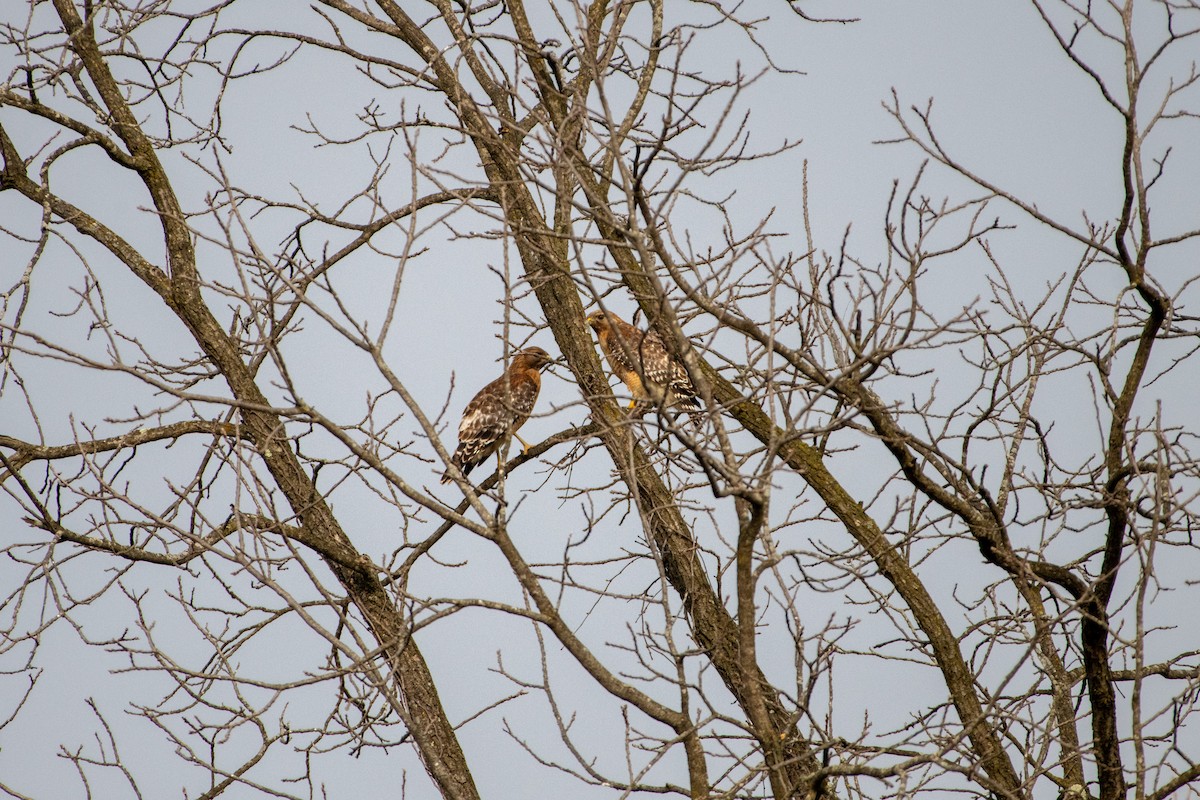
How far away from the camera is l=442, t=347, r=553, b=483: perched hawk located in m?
7.46

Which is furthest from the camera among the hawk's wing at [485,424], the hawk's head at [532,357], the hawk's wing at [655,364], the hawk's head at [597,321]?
the hawk's head at [532,357]

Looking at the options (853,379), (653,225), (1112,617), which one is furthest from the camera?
(1112,617)

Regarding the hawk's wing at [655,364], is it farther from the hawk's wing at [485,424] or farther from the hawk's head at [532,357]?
the hawk's wing at [485,424]

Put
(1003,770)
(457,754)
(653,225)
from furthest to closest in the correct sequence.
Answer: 1. (457,754)
2. (1003,770)
3. (653,225)

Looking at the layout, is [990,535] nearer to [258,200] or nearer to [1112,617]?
[1112,617]

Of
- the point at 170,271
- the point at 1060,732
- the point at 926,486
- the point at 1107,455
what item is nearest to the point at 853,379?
the point at 926,486

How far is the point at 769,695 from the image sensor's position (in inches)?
233

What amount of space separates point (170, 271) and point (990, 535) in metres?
4.23

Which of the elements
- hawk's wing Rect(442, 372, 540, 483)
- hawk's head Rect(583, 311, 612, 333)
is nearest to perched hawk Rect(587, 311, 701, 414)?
hawk's head Rect(583, 311, 612, 333)

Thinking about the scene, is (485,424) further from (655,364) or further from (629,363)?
(655,364)

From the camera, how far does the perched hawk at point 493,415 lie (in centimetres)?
746

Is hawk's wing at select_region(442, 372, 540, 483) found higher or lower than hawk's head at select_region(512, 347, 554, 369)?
lower

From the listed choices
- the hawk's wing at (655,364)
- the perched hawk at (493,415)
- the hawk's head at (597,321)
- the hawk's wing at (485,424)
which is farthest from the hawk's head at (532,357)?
the hawk's wing at (655,364)

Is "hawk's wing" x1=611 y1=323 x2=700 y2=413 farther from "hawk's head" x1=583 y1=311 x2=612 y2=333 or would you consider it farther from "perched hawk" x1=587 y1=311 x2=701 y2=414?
"hawk's head" x1=583 y1=311 x2=612 y2=333
